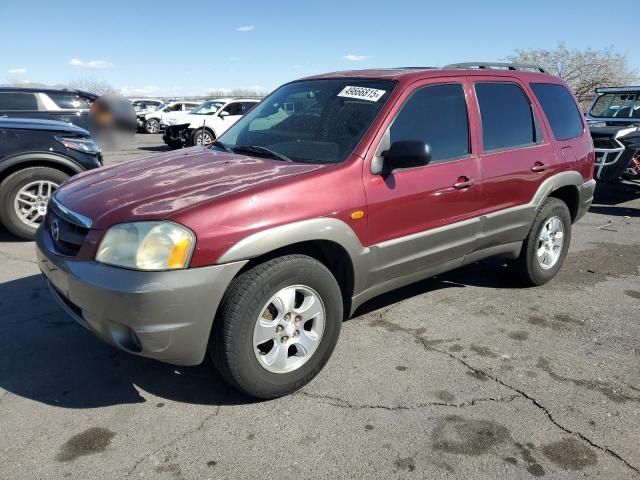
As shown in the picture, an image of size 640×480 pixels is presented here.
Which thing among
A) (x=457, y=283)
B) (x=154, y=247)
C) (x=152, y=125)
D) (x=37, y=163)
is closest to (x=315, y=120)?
(x=154, y=247)

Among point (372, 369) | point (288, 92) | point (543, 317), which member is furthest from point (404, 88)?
point (543, 317)

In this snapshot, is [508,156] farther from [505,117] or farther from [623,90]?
[623,90]

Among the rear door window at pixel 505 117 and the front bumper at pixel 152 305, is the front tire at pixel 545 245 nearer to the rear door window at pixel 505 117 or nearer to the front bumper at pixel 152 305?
the rear door window at pixel 505 117

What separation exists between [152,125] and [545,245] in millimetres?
25015

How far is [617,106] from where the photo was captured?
10344 millimetres

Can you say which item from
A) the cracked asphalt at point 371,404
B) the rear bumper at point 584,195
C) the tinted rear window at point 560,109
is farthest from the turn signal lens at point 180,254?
the rear bumper at point 584,195

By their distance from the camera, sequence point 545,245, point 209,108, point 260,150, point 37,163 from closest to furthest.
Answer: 1. point 260,150
2. point 545,245
3. point 37,163
4. point 209,108

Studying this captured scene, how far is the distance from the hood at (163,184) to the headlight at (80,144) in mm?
2709

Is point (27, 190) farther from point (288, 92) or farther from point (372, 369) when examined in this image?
point (372, 369)

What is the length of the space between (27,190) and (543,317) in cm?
536

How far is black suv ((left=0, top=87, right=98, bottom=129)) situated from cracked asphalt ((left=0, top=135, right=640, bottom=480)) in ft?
18.6

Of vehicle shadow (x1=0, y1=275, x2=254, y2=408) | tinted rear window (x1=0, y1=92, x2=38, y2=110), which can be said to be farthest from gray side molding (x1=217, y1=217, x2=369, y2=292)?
tinted rear window (x1=0, y1=92, x2=38, y2=110)

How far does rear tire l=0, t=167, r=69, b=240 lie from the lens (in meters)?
5.65

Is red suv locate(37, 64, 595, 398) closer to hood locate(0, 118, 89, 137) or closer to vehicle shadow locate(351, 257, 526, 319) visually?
vehicle shadow locate(351, 257, 526, 319)
